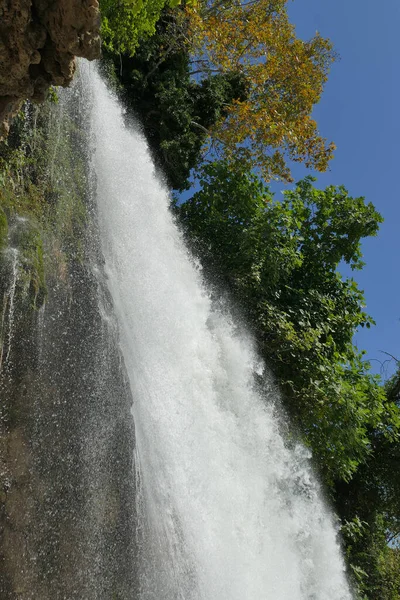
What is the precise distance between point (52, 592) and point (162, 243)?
24.0 ft

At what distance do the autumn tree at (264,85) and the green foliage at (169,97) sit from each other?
61cm

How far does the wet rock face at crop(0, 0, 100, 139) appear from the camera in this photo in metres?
4.24

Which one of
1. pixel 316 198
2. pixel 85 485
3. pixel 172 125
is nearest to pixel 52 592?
pixel 85 485

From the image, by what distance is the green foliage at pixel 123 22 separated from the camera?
36.1ft

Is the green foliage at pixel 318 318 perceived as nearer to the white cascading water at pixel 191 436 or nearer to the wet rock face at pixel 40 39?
the white cascading water at pixel 191 436

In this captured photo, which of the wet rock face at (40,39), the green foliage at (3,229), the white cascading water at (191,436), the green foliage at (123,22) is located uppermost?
the green foliage at (123,22)

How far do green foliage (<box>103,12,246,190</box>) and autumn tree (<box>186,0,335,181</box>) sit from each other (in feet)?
2.01

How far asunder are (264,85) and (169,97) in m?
4.34

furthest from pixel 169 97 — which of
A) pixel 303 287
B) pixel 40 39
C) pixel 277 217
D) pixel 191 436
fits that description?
pixel 40 39

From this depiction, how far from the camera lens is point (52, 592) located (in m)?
5.14

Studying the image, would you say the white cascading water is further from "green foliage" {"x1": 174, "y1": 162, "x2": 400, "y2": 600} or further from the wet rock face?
the wet rock face

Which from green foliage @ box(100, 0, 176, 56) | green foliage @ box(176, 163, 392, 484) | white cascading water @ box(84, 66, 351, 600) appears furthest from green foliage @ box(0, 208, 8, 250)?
green foliage @ box(176, 163, 392, 484)

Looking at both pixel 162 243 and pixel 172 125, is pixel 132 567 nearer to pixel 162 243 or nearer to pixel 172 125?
pixel 162 243

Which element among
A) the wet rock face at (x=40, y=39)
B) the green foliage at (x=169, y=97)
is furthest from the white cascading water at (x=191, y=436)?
the wet rock face at (x=40, y=39)
